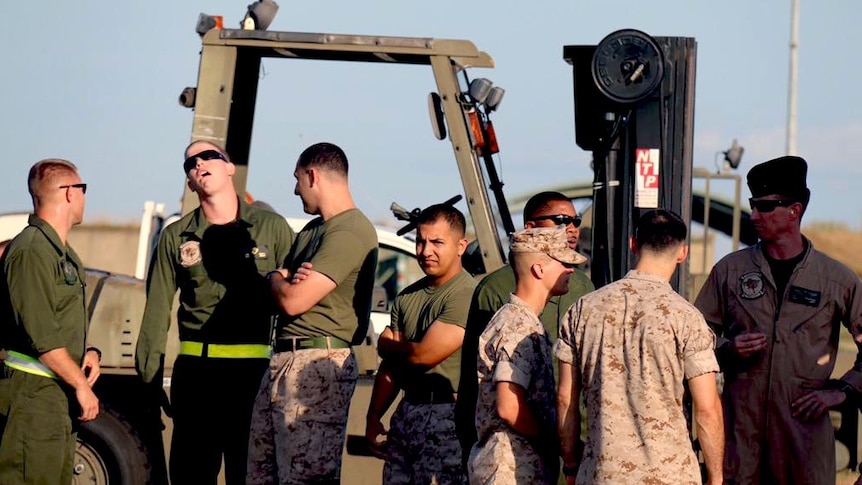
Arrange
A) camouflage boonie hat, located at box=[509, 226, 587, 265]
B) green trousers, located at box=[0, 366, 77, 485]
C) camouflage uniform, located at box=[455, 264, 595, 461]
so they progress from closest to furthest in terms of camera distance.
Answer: camouflage boonie hat, located at box=[509, 226, 587, 265], camouflage uniform, located at box=[455, 264, 595, 461], green trousers, located at box=[0, 366, 77, 485]

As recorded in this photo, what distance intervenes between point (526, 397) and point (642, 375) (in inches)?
17.1

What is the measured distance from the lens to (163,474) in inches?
277

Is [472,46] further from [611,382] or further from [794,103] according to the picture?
[794,103]

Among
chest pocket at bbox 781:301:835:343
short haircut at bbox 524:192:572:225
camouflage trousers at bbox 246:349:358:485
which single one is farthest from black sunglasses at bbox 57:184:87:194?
chest pocket at bbox 781:301:835:343

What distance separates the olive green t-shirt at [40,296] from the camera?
17.6ft

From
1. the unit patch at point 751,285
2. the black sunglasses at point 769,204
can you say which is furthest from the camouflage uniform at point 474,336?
the black sunglasses at point 769,204

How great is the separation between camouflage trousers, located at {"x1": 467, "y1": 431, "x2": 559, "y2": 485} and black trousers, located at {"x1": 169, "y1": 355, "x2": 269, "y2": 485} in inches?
61.4

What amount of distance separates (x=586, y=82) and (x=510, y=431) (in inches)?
95.7

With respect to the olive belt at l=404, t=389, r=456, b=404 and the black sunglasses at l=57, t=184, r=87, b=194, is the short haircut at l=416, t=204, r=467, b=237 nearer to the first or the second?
the olive belt at l=404, t=389, r=456, b=404

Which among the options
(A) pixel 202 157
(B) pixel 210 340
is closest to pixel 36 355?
(B) pixel 210 340

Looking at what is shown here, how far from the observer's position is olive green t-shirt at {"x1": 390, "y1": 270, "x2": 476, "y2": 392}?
541 centimetres

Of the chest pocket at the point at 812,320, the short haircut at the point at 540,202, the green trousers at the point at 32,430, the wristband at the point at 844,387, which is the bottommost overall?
the green trousers at the point at 32,430

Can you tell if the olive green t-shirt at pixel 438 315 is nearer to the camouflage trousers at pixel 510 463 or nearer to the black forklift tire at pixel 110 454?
the camouflage trousers at pixel 510 463

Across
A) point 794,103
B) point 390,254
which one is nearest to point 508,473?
point 390,254
